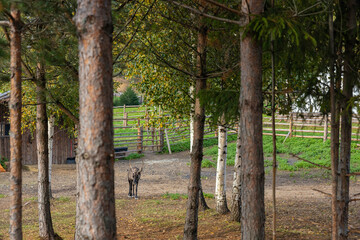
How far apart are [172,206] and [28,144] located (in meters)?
11.3

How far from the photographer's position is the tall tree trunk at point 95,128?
134 inches

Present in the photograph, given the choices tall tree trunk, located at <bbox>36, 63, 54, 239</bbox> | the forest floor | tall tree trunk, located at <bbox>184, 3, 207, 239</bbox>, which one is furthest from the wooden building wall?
tall tree trunk, located at <bbox>184, 3, 207, 239</bbox>

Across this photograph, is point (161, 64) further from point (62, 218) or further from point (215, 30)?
point (62, 218)

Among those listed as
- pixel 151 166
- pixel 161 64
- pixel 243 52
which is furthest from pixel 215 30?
pixel 151 166

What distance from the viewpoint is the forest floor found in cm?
841

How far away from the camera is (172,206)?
11.5 metres

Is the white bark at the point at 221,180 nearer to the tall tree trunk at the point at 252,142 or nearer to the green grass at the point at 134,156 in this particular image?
the tall tree trunk at the point at 252,142

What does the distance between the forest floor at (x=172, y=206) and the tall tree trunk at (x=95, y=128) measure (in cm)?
314

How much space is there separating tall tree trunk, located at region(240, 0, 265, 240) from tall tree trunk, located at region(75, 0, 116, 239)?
76.0 inches

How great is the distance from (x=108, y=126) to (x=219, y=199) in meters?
7.06

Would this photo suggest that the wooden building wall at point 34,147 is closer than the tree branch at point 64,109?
No

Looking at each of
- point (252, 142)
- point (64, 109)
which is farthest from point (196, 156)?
point (64, 109)

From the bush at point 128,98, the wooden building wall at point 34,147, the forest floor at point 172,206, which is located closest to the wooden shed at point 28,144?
the wooden building wall at point 34,147

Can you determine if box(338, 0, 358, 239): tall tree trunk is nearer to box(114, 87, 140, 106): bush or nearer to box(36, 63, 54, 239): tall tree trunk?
box(36, 63, 54, 239): tall tree trunk
